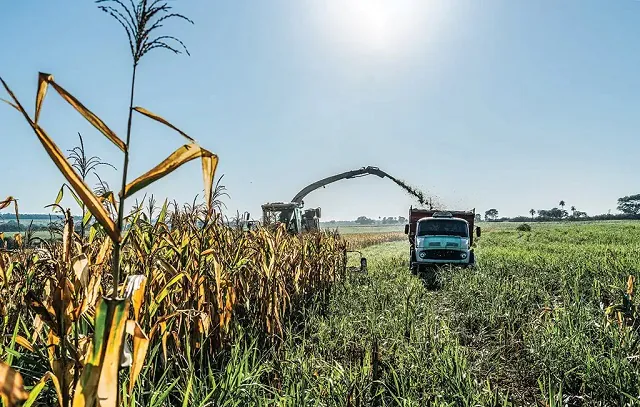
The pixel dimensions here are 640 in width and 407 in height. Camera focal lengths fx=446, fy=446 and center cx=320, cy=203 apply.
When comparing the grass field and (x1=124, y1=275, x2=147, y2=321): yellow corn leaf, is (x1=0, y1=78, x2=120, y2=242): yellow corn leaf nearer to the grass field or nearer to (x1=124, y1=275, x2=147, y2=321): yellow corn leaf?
(x1=124, y1=275, x2=147, y2=321): yellow corn leaf

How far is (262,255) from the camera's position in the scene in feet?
15.7

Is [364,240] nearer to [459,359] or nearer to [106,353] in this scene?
[459,359]

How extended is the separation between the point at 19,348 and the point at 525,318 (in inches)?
243

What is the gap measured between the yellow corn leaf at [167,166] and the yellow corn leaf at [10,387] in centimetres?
56

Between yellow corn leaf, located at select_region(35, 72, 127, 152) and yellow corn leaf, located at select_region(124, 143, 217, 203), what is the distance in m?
0.10

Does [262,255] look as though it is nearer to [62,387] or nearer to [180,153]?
[62,387]

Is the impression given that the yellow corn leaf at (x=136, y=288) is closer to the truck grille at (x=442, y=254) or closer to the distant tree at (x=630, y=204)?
the truck grille at (x=442, y=254)

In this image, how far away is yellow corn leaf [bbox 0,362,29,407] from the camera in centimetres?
115

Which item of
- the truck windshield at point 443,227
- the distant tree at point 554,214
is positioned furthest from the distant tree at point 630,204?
the truck windshield at point 443,227

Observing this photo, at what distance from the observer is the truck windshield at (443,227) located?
14.5m

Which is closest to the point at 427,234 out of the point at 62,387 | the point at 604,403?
the point at 604,403

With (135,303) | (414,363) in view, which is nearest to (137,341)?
(135,303)

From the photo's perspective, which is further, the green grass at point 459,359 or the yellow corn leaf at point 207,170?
the green grass at point 459,359

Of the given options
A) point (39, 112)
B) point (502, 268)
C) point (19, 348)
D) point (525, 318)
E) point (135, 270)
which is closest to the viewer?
point (39, 112)
